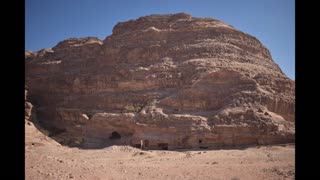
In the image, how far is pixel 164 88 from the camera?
37.2 metres

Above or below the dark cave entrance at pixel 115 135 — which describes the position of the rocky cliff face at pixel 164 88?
above

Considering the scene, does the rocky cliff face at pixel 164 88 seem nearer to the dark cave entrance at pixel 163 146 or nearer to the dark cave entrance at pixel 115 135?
the dark cave entrance at pixel 115 135

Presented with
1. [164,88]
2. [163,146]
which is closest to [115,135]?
[163,146]

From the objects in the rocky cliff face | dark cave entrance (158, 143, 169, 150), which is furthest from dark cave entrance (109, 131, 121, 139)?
dark cave entrance (158, 143, 169, 150)

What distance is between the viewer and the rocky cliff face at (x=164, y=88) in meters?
28.2

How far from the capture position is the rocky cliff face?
28.2 metres

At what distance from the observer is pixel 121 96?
38500 mm

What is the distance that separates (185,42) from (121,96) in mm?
11965

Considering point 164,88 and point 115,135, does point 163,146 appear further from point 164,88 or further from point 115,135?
point 164,88

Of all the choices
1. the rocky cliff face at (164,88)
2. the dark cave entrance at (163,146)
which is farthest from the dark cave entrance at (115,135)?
the dark cave entrance at (163,146)

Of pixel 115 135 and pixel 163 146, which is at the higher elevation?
pixel 115 135

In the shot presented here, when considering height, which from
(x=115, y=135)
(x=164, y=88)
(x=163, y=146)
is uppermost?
(x=164, y=88)
